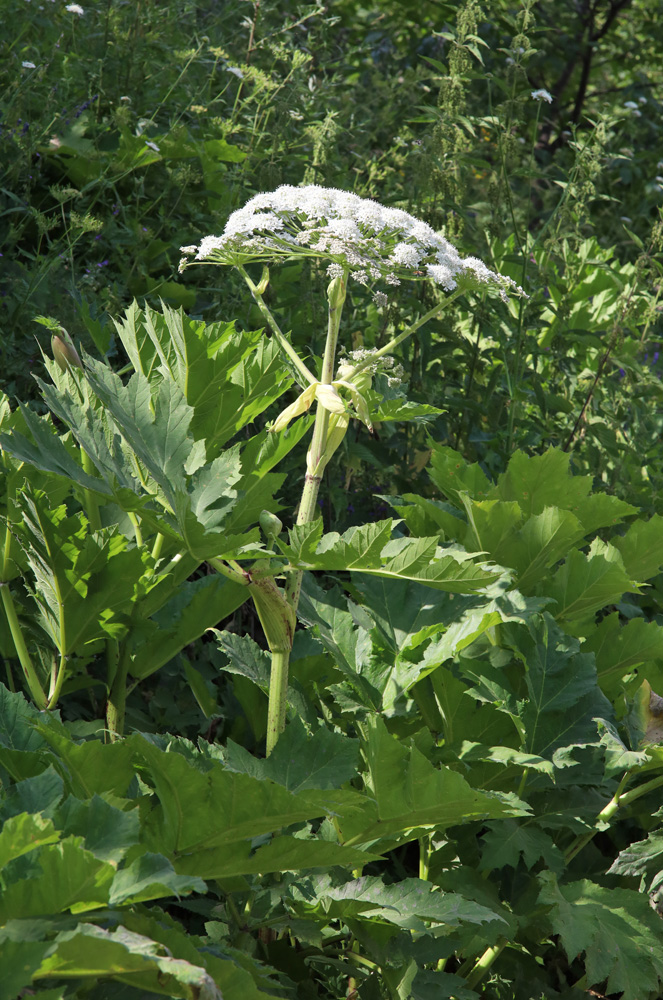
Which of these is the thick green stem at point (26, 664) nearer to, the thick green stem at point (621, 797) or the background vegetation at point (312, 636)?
the background vegetation at point (312, 636)

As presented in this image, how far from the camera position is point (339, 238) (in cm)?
142

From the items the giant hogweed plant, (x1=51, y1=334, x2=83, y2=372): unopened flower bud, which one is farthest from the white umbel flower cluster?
(x1=51, y1=334, x2=83, y2=372): unopened flower bud

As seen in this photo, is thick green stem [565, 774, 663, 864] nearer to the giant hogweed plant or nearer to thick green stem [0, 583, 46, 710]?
the giant hogweed plant

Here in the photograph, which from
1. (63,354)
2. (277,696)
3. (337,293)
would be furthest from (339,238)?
(277,696)

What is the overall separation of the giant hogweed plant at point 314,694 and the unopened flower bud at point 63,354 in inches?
0.4

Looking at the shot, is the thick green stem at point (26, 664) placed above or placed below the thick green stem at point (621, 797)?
above

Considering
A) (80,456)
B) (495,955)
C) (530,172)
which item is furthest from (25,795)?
(530,172)

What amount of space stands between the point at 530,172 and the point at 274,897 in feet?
6.51

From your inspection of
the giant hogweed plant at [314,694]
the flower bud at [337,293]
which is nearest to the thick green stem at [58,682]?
the giant hogweed plant at [314,694]

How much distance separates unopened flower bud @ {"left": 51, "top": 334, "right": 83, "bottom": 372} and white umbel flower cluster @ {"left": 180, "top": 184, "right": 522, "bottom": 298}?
288mm

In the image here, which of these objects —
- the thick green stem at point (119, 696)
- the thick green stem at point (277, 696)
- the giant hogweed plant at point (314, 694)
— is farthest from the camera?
the thick green stem at point (119, 696)

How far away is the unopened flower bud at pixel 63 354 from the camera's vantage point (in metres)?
1.55

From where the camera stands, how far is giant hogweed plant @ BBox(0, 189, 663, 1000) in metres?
1.04

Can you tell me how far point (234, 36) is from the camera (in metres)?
4.20
